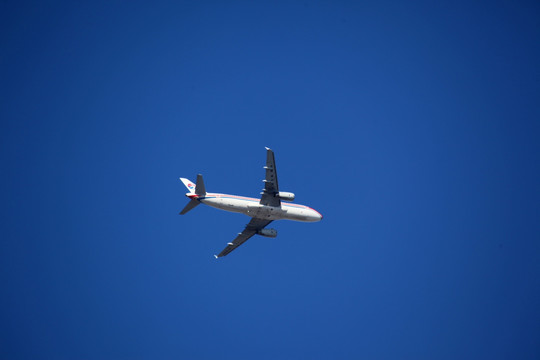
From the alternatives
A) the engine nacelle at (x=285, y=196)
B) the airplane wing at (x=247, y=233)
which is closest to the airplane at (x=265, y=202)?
the engine nacelle at (x=285, y=196)

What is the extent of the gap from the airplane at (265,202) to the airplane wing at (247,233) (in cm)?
149

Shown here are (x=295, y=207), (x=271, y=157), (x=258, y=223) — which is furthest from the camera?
(x=258, y=223)

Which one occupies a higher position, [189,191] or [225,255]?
[189,191]

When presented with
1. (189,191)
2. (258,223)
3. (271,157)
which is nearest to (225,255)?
(258,223)

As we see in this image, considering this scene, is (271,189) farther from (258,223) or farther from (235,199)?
(258,223)

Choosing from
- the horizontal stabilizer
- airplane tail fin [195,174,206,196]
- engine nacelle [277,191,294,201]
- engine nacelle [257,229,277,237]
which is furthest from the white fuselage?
engine nacelle [257,229,277,237]

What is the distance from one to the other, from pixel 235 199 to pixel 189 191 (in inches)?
250

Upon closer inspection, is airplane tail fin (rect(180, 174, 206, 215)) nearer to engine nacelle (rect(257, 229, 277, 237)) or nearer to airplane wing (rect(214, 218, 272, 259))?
airplane wing (rect(214, 218, 272, 259))

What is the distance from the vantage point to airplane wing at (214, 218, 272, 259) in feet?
185

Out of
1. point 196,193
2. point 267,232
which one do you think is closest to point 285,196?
point 267,232

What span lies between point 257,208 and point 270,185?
316cm

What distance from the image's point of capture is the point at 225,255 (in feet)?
194

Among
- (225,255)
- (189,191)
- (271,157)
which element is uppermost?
(271,157)

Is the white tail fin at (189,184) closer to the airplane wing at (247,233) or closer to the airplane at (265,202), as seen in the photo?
the airplane at (265,202)
